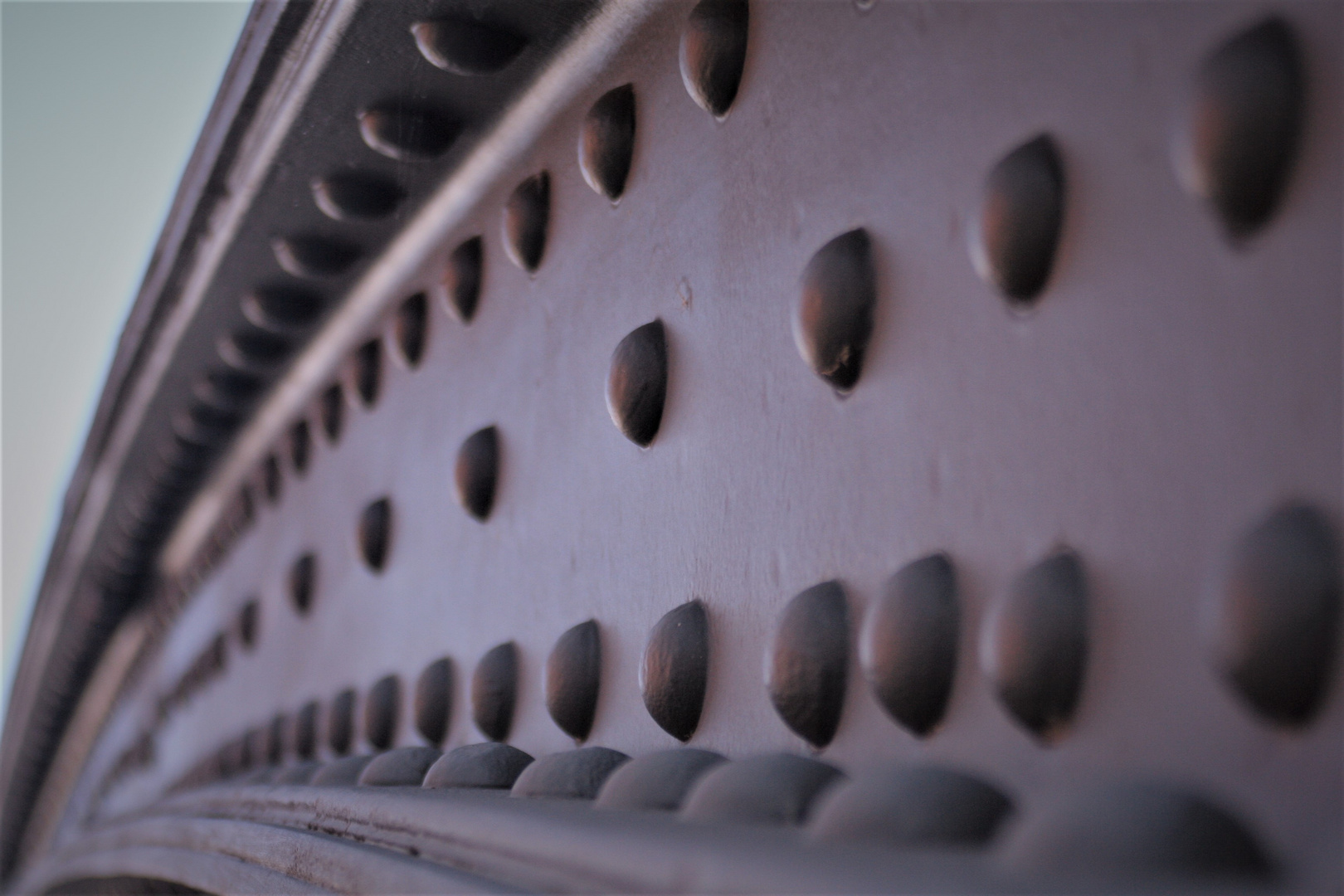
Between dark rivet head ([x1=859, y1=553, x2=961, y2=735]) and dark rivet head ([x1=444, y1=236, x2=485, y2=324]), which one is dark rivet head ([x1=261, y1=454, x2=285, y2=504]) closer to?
dark rivet head ([x1=444, y1=236, x2=485, y2=324])

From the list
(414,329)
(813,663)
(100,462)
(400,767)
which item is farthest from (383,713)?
(100,462)

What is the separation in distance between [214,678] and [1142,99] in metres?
1.62

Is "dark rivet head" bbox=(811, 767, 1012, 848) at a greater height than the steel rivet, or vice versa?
the steel rivet

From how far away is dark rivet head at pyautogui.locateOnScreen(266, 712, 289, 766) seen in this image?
1155 millimetres

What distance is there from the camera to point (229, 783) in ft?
3.28

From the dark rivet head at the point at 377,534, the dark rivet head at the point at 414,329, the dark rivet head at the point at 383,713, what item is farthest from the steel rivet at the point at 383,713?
the dark rivet head at the point at 414,329

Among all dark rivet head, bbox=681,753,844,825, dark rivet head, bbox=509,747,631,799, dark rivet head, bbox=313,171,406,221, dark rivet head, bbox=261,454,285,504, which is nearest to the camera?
dark rivet head, bbox=681,753,844,825

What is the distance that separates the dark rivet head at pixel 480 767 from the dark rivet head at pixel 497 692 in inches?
2.8

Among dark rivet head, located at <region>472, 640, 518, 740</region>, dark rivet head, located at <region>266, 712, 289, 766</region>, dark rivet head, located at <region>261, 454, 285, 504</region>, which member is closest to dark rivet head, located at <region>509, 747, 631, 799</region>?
dark rivet head, located at <region>472, 640, 518, 740</region>

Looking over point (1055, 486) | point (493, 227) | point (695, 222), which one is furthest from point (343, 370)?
point (1055, 486)

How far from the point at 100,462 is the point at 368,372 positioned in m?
0.89

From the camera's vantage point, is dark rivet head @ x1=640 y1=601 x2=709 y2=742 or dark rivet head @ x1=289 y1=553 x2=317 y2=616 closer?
dark rivet head @ x1=640 y1=601 x2=709 y2=742

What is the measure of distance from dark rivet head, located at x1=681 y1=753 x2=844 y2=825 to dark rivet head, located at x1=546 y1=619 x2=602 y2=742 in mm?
217

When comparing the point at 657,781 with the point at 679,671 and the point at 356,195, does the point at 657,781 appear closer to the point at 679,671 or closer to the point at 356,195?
the point at 679,671
